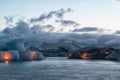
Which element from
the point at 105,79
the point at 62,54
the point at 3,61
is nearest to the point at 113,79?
the point at 105,79

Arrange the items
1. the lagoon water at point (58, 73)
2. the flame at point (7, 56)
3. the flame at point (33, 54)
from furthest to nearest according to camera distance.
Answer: the flame at point (33, 54) → the flame at point (7, 56) → the lagoon water at point (58, 73)

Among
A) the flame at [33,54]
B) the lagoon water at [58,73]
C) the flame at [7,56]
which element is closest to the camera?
A: the lagoon water at [58,73]

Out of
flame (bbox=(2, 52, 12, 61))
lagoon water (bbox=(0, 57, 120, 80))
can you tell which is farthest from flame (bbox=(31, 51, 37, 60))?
lagoon water (bbox=(0, 57, 120, 80))

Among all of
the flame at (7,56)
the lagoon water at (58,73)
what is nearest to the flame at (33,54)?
the flame at (7,56)

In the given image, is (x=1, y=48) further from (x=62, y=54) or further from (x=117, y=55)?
(x=62, y=54)

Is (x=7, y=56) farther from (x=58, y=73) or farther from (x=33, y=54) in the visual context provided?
(x=58, y=73)

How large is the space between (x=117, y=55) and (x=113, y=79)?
73.3m

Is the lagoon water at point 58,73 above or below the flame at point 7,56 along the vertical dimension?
below

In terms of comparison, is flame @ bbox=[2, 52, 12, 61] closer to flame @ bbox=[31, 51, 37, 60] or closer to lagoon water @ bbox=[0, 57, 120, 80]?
flame @ bbox=[31, 51, 37, 60]

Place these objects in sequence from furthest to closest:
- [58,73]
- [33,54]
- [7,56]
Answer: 1. [33,54]
2. [7,56]
3. [58,73]

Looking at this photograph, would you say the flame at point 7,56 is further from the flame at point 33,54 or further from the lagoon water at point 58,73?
the lagoon water at point 58,73

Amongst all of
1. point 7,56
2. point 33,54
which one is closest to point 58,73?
point 7,56

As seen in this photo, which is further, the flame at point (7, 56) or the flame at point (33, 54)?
the flame at point (33, 54)

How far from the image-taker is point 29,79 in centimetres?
4616
